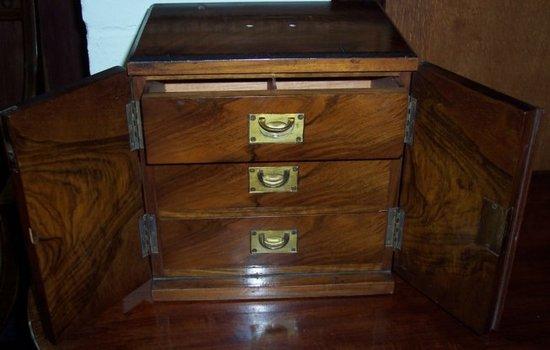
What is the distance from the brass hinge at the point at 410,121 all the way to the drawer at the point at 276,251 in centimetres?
14

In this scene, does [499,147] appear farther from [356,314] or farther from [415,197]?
[356,314]

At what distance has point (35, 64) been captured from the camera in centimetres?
119

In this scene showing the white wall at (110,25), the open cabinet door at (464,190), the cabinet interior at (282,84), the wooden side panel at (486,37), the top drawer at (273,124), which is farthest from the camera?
the wooden side panel at (486,37)

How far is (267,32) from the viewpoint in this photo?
102cm

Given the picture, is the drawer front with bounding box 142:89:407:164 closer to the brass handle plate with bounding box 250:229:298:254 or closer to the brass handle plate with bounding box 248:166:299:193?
the brass handle plate with bounding box 248:166:299:193

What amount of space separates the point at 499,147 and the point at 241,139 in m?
0.38

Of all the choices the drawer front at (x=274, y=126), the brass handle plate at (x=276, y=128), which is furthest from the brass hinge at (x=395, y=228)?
the brass handle plate at (x=276, y=128)

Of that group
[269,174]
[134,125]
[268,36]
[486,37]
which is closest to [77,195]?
[134,125]

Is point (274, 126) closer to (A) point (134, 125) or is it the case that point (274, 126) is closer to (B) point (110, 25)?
(A) point (134, 125)

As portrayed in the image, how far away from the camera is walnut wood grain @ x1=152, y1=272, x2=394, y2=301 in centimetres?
101

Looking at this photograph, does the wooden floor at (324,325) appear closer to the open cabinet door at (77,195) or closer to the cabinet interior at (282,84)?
the open cabinet door at (77,195)

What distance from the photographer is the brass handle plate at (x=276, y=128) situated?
89 centimetres

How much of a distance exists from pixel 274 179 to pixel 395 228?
235 mm

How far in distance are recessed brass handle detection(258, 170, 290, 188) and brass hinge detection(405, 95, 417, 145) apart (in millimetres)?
202
